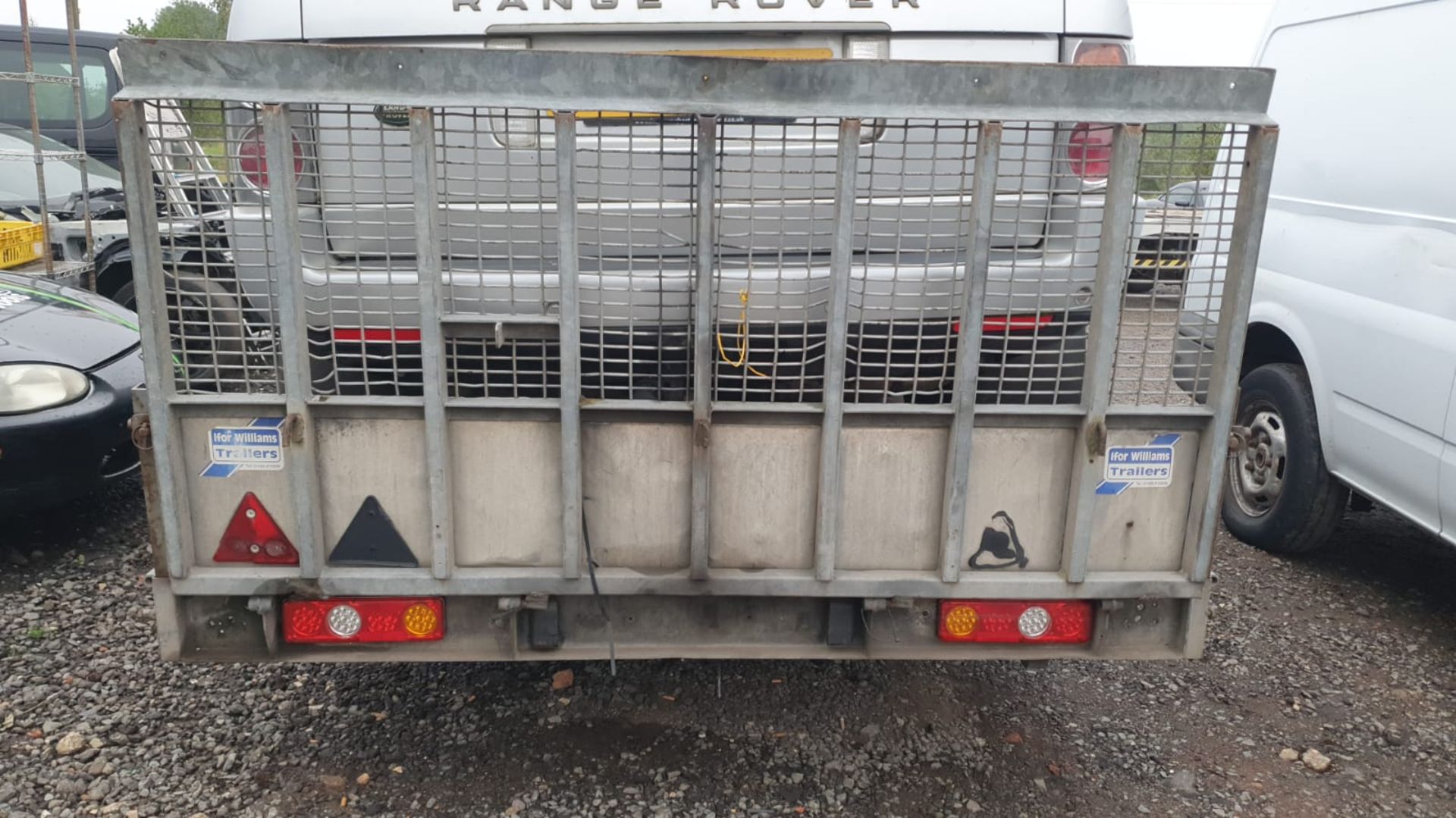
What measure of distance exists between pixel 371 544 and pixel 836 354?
1260 mm

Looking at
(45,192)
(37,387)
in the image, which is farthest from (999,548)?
(45,192)

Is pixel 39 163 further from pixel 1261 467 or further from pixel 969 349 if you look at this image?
pixel 1261 467

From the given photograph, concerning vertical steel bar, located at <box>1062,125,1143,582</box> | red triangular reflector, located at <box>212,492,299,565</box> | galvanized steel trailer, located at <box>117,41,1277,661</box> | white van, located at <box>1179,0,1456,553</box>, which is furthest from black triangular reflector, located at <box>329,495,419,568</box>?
white van, located at <box>1179,0,1456,553</box>

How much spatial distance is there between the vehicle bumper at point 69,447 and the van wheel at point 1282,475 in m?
5.04

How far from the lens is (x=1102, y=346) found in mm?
2521

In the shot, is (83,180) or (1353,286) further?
(83,180)

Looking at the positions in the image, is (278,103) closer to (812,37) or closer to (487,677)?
(812,37)

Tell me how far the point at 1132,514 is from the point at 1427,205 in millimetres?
2366

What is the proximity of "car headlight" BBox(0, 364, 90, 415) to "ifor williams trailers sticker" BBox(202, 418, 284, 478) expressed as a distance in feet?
8.05

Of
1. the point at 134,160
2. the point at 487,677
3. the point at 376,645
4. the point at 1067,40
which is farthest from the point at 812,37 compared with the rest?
the point at 487,677

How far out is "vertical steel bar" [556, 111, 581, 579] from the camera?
238 centimetres

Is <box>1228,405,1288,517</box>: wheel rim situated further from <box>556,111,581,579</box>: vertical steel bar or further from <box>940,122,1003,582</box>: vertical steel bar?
<box>556,111,581,579</box>: vertical steel bar

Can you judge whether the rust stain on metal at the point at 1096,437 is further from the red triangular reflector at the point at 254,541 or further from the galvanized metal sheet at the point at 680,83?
the red triangular reflector at the point at 254,541

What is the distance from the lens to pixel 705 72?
2.37m
